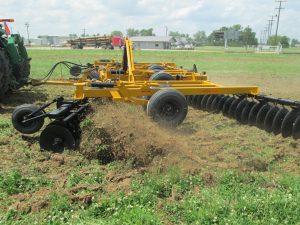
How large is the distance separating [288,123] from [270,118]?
0.47m

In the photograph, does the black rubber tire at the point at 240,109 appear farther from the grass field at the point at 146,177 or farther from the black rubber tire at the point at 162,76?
the black rubber tire at the point at 162,76

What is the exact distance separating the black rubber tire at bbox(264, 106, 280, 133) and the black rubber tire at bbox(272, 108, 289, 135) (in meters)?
0.14

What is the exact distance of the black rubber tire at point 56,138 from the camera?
5.18 m

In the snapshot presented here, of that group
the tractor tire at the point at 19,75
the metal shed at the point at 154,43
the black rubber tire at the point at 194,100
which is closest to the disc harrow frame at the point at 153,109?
the black rubber tire at the point at 194,100

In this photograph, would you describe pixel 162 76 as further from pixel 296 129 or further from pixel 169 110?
pixel 296 129

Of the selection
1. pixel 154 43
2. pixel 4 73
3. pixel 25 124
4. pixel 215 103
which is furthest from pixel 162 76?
pixel 154 43

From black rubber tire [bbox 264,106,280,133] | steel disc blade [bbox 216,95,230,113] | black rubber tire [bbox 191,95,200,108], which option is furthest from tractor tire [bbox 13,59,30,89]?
black rubber tire [bbox 264,106,280,133]

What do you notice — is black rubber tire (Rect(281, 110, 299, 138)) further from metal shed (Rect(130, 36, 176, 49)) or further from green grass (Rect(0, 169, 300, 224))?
metal shed (Rect(130, 36, 176, 49))

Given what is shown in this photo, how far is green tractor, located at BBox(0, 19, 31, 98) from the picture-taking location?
331 inches

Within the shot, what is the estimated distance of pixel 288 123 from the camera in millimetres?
5922

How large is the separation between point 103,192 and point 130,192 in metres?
0.29

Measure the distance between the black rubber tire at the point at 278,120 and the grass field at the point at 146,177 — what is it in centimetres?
18

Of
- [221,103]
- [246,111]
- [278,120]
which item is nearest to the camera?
[278,120]

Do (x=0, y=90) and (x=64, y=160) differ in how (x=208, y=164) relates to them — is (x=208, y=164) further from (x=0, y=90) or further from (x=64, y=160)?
(x=0, y=90)
